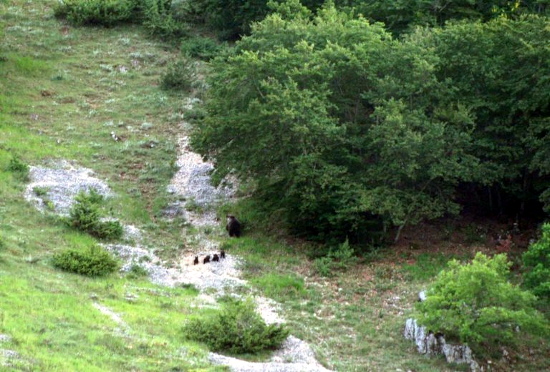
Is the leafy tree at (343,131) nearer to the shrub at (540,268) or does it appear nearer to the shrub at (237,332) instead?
the shrub at (540,268)

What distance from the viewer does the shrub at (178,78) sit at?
46500 mm

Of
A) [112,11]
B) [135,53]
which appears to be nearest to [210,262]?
[135,53]

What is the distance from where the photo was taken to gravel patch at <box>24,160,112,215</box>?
106ft

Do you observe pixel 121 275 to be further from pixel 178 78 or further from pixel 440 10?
pixel 440 10

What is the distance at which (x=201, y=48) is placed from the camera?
51094 millimetres

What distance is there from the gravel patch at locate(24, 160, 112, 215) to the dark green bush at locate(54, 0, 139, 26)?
19.7 metres

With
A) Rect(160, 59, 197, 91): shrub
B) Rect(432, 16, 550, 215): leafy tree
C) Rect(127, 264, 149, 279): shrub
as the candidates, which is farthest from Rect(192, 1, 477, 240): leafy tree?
Rect(160, 59, 197, 91): shrub

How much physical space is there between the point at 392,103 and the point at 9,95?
21757 mm

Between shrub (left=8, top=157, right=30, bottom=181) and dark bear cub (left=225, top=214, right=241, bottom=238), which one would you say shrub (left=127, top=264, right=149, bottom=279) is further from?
shrub (left=8, top=157, right=30, bottom=181)

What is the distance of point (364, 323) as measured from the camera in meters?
26.4

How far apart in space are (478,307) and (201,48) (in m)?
31.9

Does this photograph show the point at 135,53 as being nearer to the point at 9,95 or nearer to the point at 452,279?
the point at 9,95

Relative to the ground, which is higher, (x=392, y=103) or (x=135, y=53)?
(x=392, y=103)

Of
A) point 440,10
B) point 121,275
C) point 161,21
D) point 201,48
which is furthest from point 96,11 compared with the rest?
point 121,275
